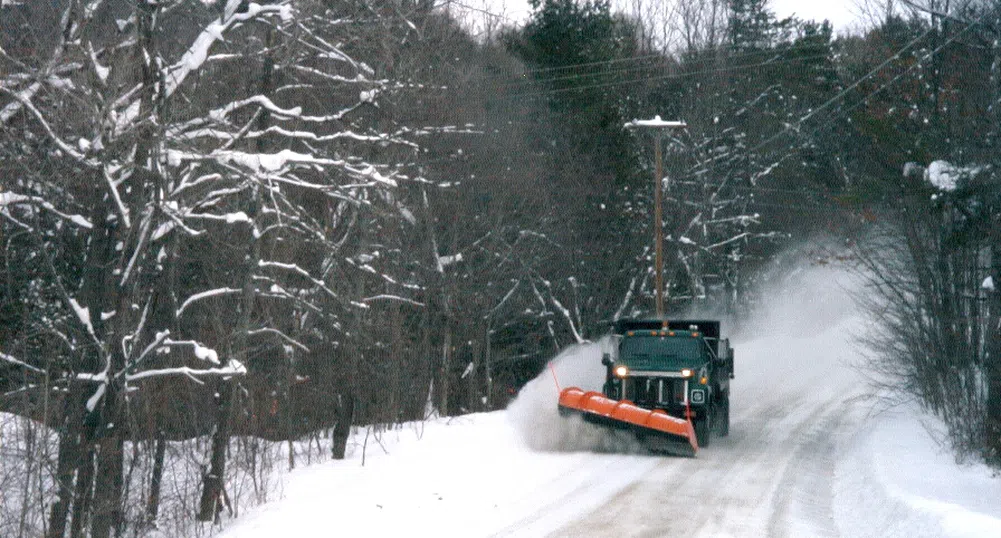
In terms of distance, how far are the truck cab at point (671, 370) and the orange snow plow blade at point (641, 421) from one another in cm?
135

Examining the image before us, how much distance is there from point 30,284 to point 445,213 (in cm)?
1968

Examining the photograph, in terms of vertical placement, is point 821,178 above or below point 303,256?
above

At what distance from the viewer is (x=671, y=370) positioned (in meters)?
21.0

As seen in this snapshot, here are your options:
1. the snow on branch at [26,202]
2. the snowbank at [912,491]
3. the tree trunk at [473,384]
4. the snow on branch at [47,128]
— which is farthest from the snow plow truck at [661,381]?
the tree trunk at [473,384]

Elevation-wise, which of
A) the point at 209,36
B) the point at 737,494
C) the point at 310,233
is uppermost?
the point at 209,36

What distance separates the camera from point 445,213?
33156 mm

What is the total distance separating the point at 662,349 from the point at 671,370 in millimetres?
595

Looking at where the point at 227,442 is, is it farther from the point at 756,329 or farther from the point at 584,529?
the point at 756,329

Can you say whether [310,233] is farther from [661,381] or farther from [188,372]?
[661,381]

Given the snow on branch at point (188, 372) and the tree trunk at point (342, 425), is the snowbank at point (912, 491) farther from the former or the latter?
the tree trunk at point (342, 425)

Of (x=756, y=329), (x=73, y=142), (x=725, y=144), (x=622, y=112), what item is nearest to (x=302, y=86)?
(x=73, y=142)

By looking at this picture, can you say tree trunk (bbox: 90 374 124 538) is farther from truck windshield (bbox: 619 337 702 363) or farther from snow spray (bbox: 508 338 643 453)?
truck windshield (bbox: 619 337 702 363)

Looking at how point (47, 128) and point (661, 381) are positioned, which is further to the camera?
point (661, 381)

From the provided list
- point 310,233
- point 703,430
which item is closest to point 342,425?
point 310,233
